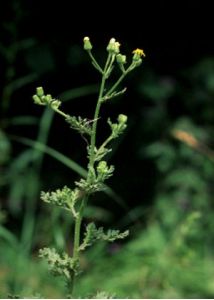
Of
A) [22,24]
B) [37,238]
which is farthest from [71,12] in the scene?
[37,238]

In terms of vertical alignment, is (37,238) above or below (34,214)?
below

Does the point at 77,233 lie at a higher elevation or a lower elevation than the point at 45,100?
lower

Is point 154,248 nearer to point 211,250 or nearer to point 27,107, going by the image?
point 211,250

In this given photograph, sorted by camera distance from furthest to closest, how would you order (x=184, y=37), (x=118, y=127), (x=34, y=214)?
(x=184, y=37)
(x=34, y=214)
(x=118, y=127)

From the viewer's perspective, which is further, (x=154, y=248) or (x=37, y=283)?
(x=154, y=248)

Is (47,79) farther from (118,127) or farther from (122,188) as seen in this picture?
(118,127)

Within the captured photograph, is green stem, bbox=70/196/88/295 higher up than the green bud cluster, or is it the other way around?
the green bud cluster

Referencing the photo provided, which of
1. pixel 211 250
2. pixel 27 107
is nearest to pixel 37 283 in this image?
pixel 211 250


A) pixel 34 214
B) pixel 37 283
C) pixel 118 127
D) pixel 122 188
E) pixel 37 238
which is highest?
pixel 122 188

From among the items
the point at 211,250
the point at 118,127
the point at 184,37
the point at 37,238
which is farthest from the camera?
the point at 184,37

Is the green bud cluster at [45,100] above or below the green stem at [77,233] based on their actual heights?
above
